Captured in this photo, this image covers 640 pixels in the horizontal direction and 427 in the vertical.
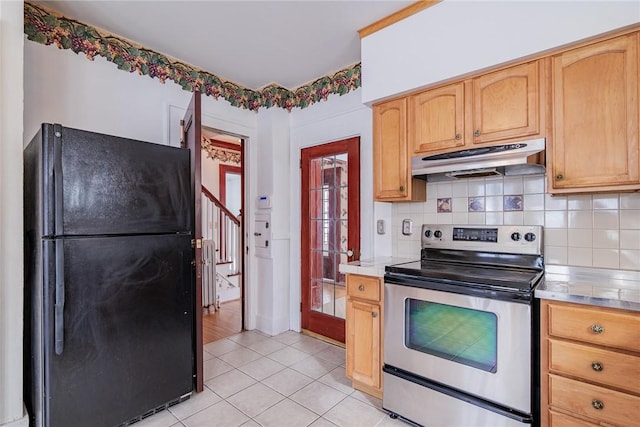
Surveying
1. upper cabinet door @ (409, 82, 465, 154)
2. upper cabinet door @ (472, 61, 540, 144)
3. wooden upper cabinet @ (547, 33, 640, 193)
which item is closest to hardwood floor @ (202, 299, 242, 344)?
upper cabinet door @ (409, 82, 465, 154)

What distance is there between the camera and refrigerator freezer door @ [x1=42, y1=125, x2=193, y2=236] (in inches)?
64.1

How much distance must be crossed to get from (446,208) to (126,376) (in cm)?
236

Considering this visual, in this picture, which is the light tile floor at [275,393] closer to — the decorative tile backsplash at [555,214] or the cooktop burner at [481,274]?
the cooktop burner at [481,274]

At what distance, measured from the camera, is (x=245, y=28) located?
2338mm

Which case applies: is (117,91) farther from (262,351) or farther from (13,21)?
(262,351)

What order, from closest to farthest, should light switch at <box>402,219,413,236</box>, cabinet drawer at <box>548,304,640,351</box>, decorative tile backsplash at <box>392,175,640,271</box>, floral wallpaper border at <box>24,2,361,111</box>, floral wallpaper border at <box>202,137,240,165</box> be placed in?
cabinet drawer at <box>548,304,640,351</box> < decorative tile backsplash at <box>392,175,640,271</box> < floral wallpaper border at <box>24,2,361,111</box> < light switch at <box>402,219,413,236</box> < floral wallpaper border at <box>202,137,240,165</box>

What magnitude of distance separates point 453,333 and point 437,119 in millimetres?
1348

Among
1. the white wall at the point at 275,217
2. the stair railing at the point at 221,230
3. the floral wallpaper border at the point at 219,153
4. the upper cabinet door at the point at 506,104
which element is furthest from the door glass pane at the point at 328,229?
the floral wallpaper border at the point at 219,153

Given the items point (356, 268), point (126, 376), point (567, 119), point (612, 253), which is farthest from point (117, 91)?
point (612, 253)

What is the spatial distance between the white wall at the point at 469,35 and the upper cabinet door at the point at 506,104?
9cm

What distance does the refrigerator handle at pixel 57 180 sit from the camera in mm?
1618

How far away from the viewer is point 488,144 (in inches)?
74.5

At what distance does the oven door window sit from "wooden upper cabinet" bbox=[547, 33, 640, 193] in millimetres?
832

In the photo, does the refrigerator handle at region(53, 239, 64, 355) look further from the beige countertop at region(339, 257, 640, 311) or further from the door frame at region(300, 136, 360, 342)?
the door frame at region(300, 136, 360, 342)
